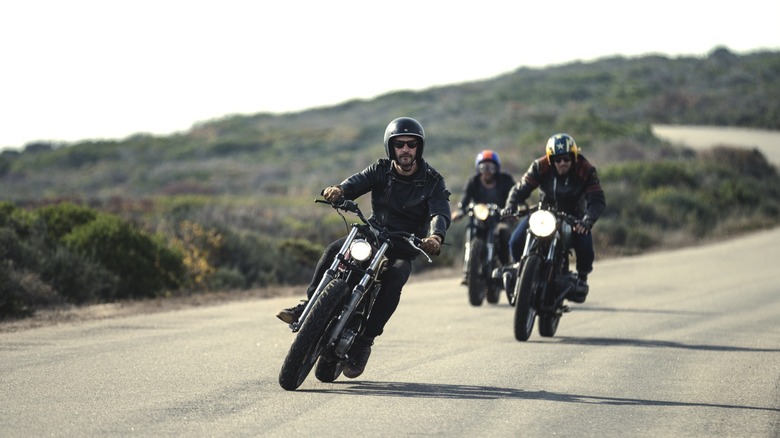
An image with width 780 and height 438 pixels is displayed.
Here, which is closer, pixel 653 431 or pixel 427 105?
pixel 653 431

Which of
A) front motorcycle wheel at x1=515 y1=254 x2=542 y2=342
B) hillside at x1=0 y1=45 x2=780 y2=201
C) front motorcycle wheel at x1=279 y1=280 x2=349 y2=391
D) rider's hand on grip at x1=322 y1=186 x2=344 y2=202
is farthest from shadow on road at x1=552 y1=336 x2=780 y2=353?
hillside at x1=0 y1=45 x2=780 y2=201

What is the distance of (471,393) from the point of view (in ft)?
30.1

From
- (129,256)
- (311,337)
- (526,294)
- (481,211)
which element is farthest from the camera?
(129,256)

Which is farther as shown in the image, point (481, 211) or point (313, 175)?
point (313, 175)

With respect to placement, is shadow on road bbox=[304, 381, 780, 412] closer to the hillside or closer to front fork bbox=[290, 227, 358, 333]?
front fork bbox=[290, 227, 358, 333]

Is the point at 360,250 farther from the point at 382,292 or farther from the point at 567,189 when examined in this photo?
the point at 567,189

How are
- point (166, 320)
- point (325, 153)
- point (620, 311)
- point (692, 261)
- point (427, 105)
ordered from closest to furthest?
point (166, 320) < point (620, 311) < point (692, 261) < point (325, 153) < point (427, 105)

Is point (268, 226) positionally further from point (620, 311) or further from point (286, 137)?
point (286, 137)

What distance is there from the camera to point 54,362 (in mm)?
10641

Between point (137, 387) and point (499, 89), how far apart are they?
104 metres

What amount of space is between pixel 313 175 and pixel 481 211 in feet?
173

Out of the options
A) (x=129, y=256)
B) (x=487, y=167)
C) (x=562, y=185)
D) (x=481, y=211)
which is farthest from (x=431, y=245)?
(x=129, y=256)

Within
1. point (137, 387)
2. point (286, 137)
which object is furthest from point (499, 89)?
point (137, 387)

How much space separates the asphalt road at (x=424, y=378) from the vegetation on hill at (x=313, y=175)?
122 inches
